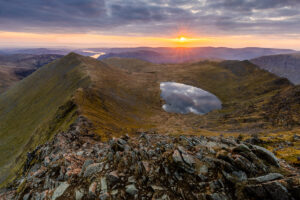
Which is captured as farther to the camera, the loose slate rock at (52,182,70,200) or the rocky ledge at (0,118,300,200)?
the loose slate rock at (52,182,70,200)

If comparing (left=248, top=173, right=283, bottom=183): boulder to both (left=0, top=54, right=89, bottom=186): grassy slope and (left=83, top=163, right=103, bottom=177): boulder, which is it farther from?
(left=0, top=54, right=89, bottom=186): grassy slope

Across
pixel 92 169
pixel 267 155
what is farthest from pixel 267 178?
pixel 92 169

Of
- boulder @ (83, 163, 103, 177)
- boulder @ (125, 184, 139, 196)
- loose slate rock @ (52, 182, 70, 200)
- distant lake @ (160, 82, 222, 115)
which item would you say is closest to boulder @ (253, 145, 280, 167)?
boulder @ (125, 184, 139, 196)

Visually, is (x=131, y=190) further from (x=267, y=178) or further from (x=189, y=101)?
(x=189, y=101)

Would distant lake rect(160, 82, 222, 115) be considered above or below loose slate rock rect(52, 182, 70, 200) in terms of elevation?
below

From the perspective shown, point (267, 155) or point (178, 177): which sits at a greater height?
point (267, 155)

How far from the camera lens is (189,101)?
160m

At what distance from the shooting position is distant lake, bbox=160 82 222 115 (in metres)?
141

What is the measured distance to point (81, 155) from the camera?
27.8 metres

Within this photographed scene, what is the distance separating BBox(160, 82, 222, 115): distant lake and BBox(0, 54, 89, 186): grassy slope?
8101 cm

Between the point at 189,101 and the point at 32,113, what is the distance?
139077 millimetres

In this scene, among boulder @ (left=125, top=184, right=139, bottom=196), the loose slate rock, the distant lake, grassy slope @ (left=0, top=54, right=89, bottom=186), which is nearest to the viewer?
boulder @ (left=125, top=184, right=139, bottom=196)

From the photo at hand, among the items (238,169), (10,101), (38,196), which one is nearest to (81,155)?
(38,196)

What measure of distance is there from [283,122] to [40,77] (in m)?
239
